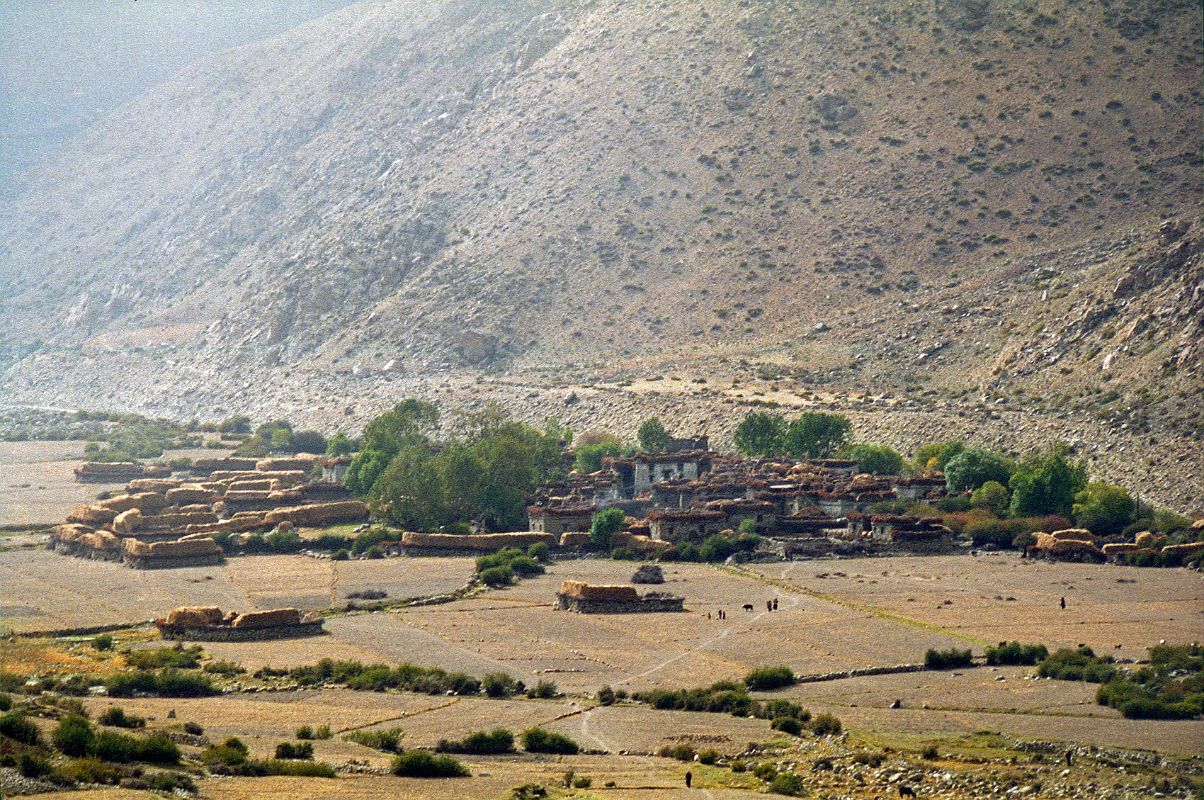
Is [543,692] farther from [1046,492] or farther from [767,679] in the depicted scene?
[1046,492]

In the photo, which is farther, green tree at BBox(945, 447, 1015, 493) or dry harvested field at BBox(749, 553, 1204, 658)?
green tree at BBox(945, 447, 1015, 493)

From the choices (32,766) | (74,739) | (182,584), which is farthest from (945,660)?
(182,584)

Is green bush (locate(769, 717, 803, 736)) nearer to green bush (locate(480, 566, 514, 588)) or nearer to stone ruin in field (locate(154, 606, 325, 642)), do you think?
stone ruin in field (locate(154, 606, 325, 642))

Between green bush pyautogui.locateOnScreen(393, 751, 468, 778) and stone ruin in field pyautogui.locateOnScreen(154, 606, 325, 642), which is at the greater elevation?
stone ruin in field pyautogui.locateOnScreen(154, 606, 325, 642)

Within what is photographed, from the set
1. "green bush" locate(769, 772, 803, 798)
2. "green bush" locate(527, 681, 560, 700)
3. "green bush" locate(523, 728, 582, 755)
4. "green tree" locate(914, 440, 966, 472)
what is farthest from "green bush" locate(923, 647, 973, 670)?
"green tree" locate(914, 440, 966, 472)

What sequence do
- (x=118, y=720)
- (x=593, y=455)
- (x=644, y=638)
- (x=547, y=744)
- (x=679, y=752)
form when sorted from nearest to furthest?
1. (x=118, y=720)
2. (x=679, y=752)
3. (x=547, y=744)
4. (x=644, y=638)
5. (x=593, y=455)

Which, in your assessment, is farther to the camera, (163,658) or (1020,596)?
(1020,596)

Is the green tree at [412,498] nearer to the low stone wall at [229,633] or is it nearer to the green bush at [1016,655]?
the low stone wall at [229,633]
